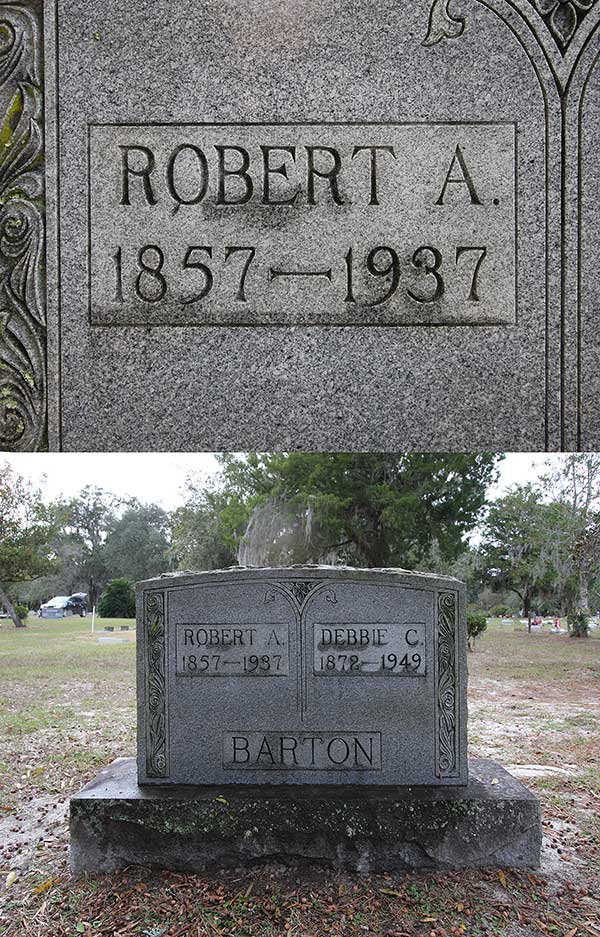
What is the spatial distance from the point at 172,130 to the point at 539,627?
53.8 ft

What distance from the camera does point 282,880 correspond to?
3725 millimetres

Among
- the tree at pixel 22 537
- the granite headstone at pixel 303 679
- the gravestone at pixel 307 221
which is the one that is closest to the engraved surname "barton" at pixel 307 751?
the granite headstone at pixel 303 679

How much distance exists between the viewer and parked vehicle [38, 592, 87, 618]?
15.8 meters

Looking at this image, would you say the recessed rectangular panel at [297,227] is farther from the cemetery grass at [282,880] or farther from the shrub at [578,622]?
Result: the shrub at [578,622]

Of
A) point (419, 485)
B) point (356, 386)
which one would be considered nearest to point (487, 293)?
point (356, 386)

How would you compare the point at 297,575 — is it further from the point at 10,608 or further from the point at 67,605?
the point at 67,605

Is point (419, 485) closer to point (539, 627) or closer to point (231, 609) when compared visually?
point (539, 627)

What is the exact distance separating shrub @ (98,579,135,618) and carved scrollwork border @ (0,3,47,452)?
1287 cm

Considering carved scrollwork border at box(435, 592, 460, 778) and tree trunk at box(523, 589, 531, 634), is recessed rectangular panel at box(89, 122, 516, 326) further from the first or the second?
tree trunk at box(523, 589, 531, 634)

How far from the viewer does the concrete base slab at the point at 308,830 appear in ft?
12.6

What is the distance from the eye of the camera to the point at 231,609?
4.31 m

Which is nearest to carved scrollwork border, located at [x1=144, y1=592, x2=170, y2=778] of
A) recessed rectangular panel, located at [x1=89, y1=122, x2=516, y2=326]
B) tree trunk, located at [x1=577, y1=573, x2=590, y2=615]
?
recessed rectangular panel, located at [x1=89, y1=122, x2=516, y2=326]

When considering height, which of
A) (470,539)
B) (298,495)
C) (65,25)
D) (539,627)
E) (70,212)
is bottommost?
(539,627)

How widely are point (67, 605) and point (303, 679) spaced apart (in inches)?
515
